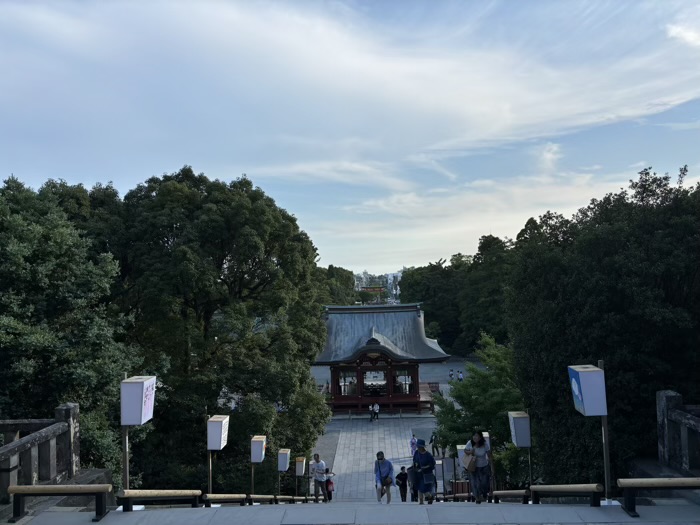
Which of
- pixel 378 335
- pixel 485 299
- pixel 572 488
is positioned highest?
pixel 485 299

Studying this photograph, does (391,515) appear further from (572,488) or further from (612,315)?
(612,315)

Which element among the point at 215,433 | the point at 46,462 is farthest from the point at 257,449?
the point at 46,462

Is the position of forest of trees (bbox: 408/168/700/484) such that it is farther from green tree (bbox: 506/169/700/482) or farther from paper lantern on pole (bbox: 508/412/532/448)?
paper lantern on pole (bbox: 508/412/532/448)

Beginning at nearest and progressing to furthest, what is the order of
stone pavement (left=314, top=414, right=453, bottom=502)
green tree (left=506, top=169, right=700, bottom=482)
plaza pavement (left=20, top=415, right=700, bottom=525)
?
plaza pavement (left=20, top=415, right=700, bottom=525), green tree (left=506, top=169, right=700, bottom=482), stone pavement (left=314, top=414, right=453, bottom=502)

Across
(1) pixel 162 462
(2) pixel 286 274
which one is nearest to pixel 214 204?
(2) pixel 286 274

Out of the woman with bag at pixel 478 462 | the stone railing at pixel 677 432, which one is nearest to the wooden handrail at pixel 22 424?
the woman with bag at pixel 478 462

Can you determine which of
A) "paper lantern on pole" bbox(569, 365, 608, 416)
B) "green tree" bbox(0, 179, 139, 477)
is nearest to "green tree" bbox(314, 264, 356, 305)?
"green tree" bbox(0, 179, 139, 477)

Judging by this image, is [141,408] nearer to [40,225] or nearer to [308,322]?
[40,225]

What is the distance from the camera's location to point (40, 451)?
679 cm

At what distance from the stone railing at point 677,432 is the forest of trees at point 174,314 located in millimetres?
8553

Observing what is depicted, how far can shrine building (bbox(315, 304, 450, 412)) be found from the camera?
1061 inches

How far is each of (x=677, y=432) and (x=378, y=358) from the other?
66.5 feet

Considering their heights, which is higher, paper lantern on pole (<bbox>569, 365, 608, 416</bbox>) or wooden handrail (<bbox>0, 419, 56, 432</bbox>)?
paper lantern on pole (<bbox>569, 365, 608, 416</bbox>)

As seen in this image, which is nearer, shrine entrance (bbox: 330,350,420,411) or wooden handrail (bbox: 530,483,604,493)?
wooden handrail (bbox: 530,483,604,493)
